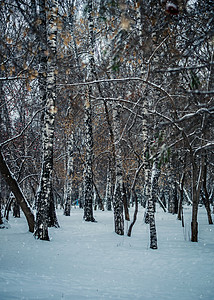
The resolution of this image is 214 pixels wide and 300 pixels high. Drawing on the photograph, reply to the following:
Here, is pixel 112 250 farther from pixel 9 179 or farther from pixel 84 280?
pixel 9 179

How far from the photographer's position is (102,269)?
5449mm

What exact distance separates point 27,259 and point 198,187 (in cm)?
670

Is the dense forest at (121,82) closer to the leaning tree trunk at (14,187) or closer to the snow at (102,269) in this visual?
the leaning tree trunk at (14,187)

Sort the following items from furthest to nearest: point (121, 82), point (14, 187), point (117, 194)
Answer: point (117, 194), point (121, 82), point (14, 187)

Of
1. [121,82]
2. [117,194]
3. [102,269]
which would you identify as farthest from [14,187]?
[121,82]

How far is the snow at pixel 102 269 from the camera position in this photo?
3986 mm

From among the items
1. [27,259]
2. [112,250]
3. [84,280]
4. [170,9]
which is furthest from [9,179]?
[170,9]

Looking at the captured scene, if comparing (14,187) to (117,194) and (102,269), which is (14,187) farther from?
(102,269)

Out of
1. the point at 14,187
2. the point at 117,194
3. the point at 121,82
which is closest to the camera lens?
the point at 14,187

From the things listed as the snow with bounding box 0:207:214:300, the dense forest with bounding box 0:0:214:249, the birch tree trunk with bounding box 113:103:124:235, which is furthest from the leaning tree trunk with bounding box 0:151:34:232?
the birch tree trunk with bounding box 113:103:124:235

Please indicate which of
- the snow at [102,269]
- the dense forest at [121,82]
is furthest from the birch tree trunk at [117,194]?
the snow at [102,269]

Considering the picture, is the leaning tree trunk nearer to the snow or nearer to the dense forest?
the dense forest

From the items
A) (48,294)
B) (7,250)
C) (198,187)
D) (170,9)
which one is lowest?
(7,250)

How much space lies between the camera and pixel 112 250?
7.33 m
